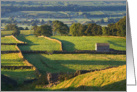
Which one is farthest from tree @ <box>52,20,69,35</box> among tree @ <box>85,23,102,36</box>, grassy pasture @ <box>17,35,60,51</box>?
tree @ <box>85,23,102,36</box>

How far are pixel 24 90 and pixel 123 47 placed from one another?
5.14 metres

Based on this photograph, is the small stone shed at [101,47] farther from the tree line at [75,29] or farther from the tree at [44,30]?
the tree at [44,30]

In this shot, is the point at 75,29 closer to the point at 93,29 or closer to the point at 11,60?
the point at 93,29

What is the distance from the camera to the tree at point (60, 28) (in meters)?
19.2

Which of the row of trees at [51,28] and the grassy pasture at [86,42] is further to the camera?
the row of trees at [51,28]

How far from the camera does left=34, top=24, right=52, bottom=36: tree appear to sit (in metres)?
19.2

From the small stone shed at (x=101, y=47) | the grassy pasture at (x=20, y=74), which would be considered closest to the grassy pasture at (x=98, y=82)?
the grassy pasture at (x=20, y=74)

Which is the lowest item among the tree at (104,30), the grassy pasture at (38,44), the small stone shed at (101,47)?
the small stone shed at (101,47)

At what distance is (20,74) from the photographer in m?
18.3

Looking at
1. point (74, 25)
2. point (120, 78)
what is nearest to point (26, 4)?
point (74, 25)

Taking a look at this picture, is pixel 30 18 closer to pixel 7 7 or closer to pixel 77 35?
pixel 7 7

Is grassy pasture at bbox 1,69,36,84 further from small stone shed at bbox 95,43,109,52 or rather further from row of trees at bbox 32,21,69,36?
small stone shed at bbox 95,43,109,52

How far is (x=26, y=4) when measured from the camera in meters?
19.3

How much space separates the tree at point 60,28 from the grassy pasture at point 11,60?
225 centimetres
